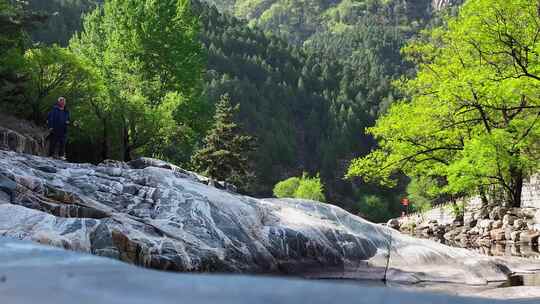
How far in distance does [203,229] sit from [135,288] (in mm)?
5967

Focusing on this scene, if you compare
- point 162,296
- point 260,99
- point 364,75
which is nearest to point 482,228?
point 162,296

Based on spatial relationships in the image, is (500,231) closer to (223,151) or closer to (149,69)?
(149,69)

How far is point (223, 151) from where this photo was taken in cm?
4119

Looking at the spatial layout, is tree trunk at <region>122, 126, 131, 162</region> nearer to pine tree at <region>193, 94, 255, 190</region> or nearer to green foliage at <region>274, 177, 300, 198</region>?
pine tree at <region>193, 94, 255, 190</region>

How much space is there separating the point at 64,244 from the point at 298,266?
13.3 feet

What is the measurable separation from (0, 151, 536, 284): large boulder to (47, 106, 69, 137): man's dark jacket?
163 inches

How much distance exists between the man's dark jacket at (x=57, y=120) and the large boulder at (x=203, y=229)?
13.6ft

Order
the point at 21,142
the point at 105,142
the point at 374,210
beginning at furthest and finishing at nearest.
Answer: the point at 374,210 → the point at 105,142 → the point at 21,142

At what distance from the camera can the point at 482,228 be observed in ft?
80.1

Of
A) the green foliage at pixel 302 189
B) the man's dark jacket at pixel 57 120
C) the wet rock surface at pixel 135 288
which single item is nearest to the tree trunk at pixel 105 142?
the man's dark jacket at pixel 57 120

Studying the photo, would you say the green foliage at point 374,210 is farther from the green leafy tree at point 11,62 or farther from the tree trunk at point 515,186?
the green leafy tree at point 11,62

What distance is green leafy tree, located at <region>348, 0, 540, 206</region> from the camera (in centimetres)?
1723

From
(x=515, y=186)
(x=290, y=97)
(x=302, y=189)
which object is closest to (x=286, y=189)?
(x=302, y=189)

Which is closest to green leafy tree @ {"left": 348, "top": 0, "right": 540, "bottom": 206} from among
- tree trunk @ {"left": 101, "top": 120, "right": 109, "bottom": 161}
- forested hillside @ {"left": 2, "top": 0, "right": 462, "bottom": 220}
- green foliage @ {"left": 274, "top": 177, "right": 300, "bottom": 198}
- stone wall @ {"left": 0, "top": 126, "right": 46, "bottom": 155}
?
tree trunk @ {"left": 101, "top": 120, "right": 109, "bottom": 161}
